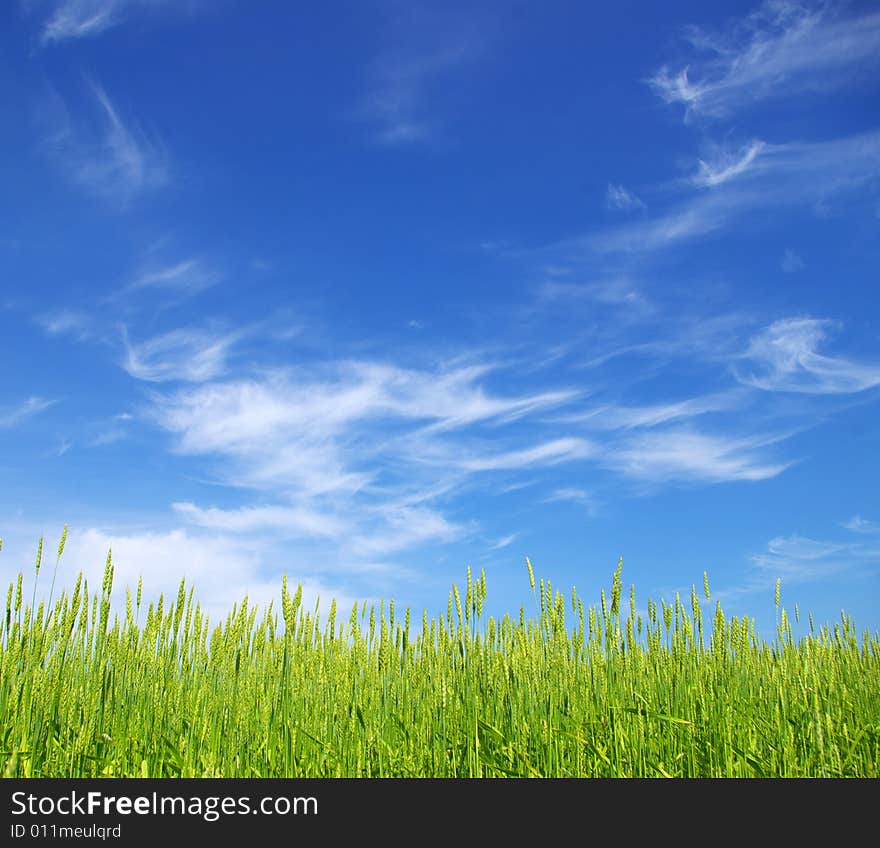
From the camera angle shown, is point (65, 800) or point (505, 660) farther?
point (505, 660)

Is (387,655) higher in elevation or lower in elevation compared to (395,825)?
higher

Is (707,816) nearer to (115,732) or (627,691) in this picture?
(627,691)

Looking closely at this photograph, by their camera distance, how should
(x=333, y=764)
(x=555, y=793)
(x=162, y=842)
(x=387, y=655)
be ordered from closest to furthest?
(x=162, y=842), (x=555, y=793), (x=333, y=764), (x=387, y=655)

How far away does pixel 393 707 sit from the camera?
149 inches

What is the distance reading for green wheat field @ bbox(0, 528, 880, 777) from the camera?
308cm

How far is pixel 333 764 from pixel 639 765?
4.52ft

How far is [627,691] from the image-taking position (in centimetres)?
386

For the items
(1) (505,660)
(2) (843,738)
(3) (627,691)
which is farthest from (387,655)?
(2) (843,738)

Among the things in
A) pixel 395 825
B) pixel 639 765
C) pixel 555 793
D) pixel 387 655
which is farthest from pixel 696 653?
pixel 395 825

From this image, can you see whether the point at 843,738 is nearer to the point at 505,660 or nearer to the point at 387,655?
the point at 505,660

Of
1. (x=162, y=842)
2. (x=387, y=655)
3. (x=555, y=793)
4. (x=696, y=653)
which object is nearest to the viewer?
(x=162, y=842)

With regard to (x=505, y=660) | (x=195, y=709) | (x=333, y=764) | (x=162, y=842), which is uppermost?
(x=505, y=660)

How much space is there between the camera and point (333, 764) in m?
3.10

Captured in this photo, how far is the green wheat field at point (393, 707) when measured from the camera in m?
3.08
